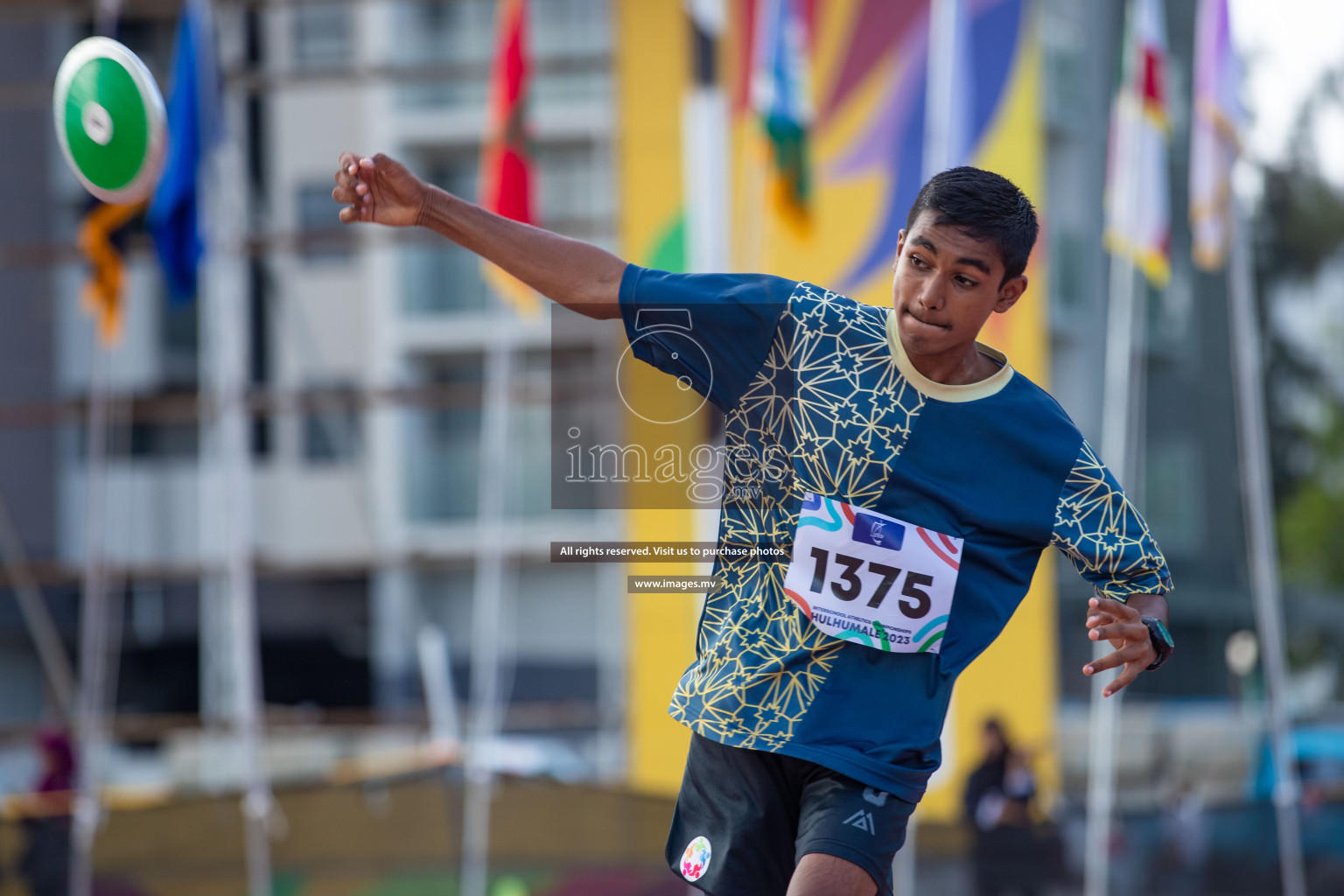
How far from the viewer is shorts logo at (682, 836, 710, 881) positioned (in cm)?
281

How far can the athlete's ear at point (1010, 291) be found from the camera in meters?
2.68

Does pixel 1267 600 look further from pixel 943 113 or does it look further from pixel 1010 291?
pixel 1010 291

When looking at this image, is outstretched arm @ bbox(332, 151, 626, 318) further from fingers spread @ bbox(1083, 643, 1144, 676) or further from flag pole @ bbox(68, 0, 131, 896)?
flag pole @ bbox(68, 0, 131, 896)

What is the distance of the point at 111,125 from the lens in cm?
361

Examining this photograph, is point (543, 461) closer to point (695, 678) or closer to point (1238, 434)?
point (1238, 434)

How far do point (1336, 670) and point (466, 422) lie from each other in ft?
40.7

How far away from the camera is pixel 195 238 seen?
327 inches

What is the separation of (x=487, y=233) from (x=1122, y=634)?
1342 mm

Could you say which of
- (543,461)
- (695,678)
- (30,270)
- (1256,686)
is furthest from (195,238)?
(1256,686)

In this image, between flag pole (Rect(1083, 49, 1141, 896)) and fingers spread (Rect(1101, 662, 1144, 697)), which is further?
flag pole (Rect(1083, 49, 1141, 896))

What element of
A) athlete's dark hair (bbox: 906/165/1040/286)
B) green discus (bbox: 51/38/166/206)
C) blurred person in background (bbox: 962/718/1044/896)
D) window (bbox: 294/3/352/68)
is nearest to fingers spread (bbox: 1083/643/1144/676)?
athlete's dark hair (bbox: 906/165/1040/286)

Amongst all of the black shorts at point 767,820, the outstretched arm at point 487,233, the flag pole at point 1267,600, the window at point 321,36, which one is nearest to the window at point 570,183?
the window at point 321,36

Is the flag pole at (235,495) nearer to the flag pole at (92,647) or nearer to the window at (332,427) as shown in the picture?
the flag pole at (92,647)

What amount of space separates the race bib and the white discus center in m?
2.09
